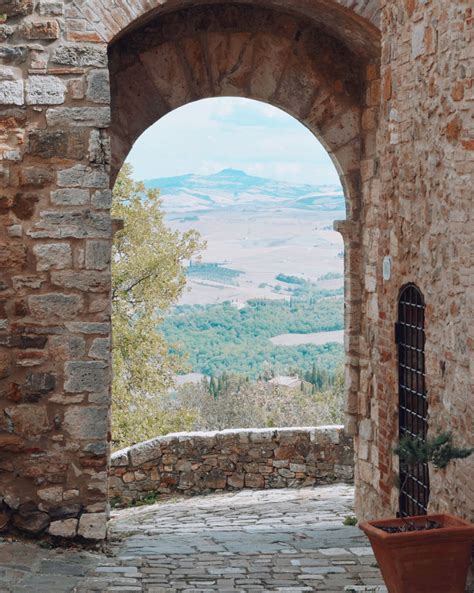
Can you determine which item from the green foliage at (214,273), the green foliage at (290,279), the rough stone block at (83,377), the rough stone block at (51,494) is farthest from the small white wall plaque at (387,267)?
the green foliage at (290,279)

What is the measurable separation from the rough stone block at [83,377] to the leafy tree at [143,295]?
10.8 meters

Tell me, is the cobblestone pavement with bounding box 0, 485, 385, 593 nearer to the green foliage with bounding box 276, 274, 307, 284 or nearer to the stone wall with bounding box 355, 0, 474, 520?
the stone wall with bounding box 355, 0, 474, 520

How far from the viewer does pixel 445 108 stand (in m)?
5.18

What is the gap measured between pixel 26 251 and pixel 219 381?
18.9 m

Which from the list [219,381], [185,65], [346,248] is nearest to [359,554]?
[346,248]

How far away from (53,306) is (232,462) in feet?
15.0

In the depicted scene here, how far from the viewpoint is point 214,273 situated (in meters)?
49.7

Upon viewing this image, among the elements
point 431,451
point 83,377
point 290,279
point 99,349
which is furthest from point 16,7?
point 290,279

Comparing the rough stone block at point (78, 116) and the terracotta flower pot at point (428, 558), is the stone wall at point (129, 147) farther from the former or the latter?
the terracotta flower pot at point (428, 558)

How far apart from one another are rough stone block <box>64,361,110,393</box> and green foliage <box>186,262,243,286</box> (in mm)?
40686

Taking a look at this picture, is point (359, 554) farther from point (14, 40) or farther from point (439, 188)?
point (14, 40)

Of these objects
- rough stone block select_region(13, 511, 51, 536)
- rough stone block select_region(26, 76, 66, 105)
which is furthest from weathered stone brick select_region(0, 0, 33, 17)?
rough stone block select_region(13, 511, 51, 536)

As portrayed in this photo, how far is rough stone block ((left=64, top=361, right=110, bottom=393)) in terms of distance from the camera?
6.57m

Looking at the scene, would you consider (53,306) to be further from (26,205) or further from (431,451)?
(431,451)
